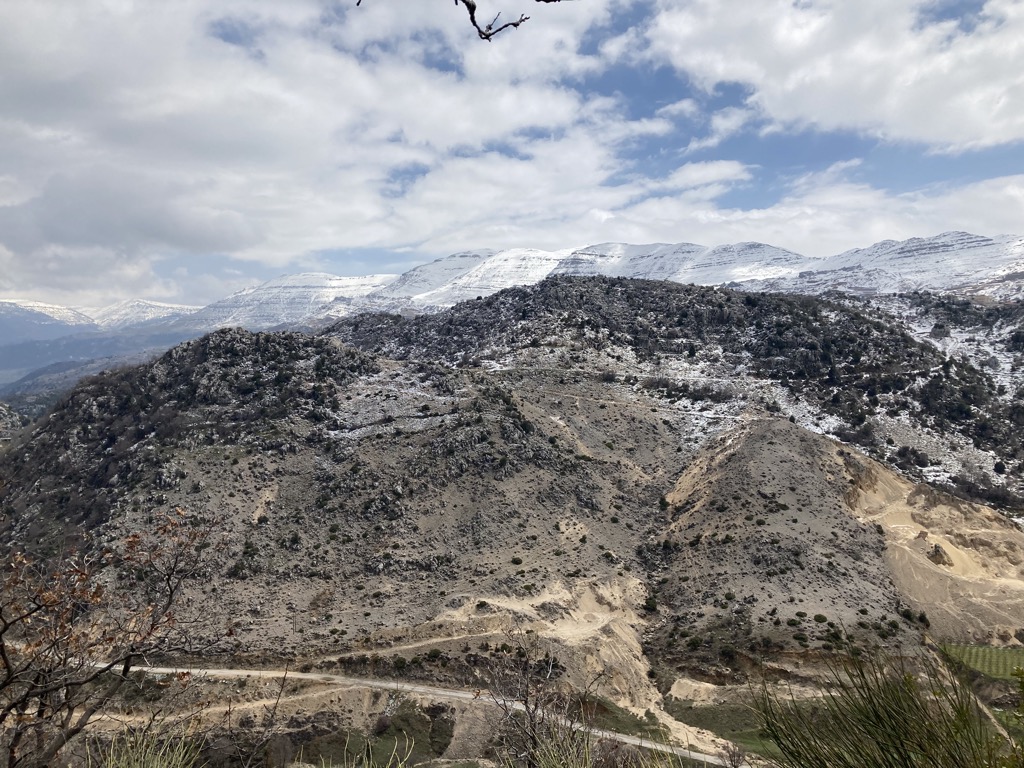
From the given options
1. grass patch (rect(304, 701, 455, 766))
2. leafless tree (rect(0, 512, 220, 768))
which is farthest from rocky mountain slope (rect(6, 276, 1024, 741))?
leafless tree (rect(0, 512, 220, 768))

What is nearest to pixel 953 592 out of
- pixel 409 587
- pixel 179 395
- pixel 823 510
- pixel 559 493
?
pixel 823 510

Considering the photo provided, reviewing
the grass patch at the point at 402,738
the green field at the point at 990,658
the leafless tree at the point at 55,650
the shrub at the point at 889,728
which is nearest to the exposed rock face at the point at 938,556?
the green field at the point at 990,658

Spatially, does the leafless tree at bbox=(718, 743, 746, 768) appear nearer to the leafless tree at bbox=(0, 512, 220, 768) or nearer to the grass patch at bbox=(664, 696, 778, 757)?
the grass patch at bbox=(664, 696, 778, 757)

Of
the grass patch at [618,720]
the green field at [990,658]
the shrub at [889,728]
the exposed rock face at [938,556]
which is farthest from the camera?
the exposed rock face at [938,556]

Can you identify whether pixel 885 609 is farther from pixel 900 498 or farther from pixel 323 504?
pixel 323 504

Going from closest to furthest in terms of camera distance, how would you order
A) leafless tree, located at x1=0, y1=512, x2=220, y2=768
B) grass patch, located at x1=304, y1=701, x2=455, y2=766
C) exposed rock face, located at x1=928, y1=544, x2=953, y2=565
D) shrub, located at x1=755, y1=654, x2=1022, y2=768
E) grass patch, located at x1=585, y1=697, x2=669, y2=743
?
shrub, located at x1=755, y1=654, x2=1022, y2=768
leafless tree, located at x1=0, y1=512, x2=220, y2=768
grass patch, located at x1=304, y1=701, x2=455, y2=766
grass patch, located at x1=585, y1=697, x2=669, y2=743
exposed rock face, located at x1=928, y1=544, x2=953, y2=565

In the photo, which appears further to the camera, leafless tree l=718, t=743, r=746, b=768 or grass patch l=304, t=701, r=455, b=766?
grass patch l=304, t=701, r=455, b=766

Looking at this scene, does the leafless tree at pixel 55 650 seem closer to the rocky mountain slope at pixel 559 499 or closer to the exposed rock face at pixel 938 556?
the rocky mountain slope at pixel 559 499

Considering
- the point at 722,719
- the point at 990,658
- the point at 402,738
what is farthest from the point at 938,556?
the point at 402,738

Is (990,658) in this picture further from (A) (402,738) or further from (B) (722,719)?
(A) (402,738)
